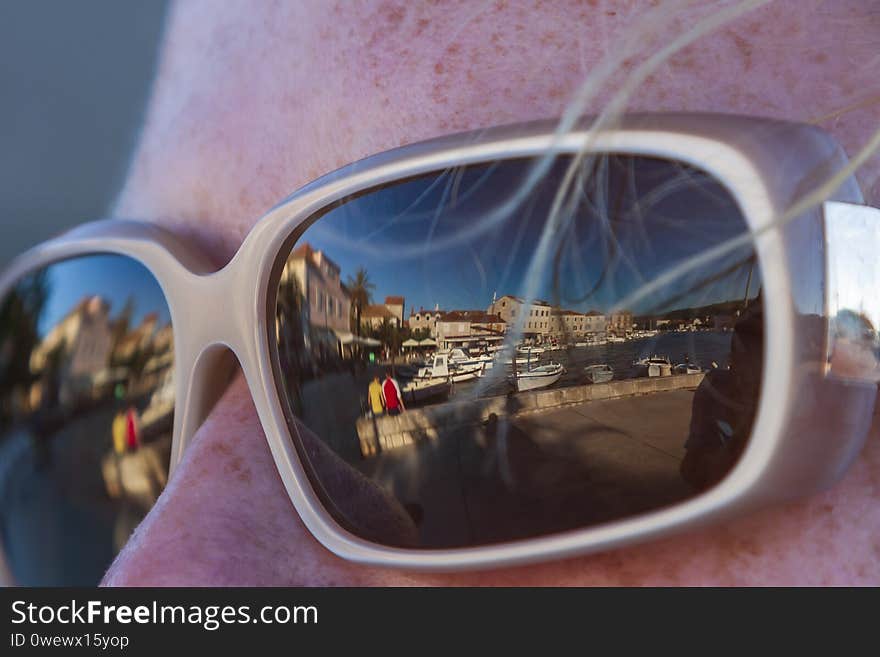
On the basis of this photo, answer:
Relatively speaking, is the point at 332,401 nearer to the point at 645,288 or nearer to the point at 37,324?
the point at 645,288

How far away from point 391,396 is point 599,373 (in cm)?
17

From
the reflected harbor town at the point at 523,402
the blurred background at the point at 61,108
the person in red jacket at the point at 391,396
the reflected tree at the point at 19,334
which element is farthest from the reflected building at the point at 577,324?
the blurred background at the point at 61,108

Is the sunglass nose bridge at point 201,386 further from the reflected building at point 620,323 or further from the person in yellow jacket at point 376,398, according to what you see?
the reflected building at point 620,323

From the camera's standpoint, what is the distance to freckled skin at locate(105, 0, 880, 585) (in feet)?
1.51

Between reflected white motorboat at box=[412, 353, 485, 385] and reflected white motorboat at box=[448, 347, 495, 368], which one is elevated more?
reflected white motorboat at box=[448, 347, 495, 368]

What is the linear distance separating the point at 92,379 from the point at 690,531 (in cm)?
75

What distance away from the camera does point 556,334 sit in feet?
1.51

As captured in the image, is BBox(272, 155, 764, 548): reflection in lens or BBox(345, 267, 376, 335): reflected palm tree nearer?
BBox(272, 155, 764, 548): reflection in lens

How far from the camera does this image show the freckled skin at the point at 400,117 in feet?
1.51

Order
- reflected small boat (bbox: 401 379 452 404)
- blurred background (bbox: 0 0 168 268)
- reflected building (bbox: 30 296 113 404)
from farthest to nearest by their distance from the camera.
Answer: blurred background (bbox: 0 0 168 268) < reflected building (bbox: 30 296 113 404) < reflected small boat (bbox: 401 379 452 404)

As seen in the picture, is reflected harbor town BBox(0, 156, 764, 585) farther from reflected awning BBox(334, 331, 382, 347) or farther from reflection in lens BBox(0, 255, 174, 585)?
reflection in lens BBox(0, 255, 174, 585)

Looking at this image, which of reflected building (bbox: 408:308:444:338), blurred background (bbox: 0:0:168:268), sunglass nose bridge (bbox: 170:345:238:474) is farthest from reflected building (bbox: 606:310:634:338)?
blurred background (bbox: 0:0:168:268)

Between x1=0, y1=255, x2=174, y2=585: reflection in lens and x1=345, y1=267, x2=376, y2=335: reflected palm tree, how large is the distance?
31 cm

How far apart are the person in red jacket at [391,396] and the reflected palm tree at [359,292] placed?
0.05 meters
